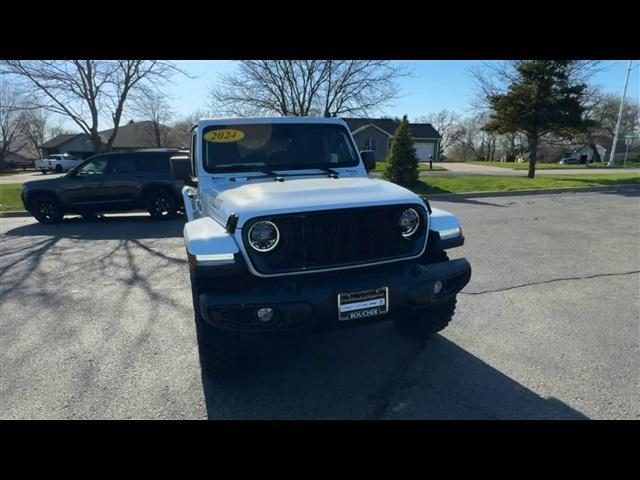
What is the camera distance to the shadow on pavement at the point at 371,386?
250 cm

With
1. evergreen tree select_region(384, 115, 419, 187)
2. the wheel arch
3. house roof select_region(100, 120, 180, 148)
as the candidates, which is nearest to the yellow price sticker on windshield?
the wheel arch

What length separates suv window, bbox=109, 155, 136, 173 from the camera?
9586 mm

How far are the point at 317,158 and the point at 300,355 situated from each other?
2.05 meters

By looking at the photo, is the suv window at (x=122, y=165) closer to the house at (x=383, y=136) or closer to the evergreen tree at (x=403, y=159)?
the evergreen tree at (x=403, y=159)

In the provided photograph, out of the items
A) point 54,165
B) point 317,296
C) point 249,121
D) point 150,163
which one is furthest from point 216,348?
point 54,165

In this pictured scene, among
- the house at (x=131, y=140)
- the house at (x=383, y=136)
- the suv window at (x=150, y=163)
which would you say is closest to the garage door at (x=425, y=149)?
the house at (x=383, y=136)

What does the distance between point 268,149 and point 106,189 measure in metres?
7.69

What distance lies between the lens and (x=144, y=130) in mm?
52781

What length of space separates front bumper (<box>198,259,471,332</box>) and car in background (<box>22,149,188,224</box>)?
8.15 m

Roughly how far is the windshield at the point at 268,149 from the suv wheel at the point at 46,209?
26.9 feet

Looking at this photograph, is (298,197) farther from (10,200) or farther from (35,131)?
(35,131)

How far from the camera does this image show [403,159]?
596 inches

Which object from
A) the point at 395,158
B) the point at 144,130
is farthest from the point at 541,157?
the point at 144,130

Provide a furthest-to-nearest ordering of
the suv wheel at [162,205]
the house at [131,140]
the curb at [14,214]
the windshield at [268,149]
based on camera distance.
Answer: the house at [131,140], the curb at [14,214], the suv wheel at [162,205], the windshield at [268,149]
